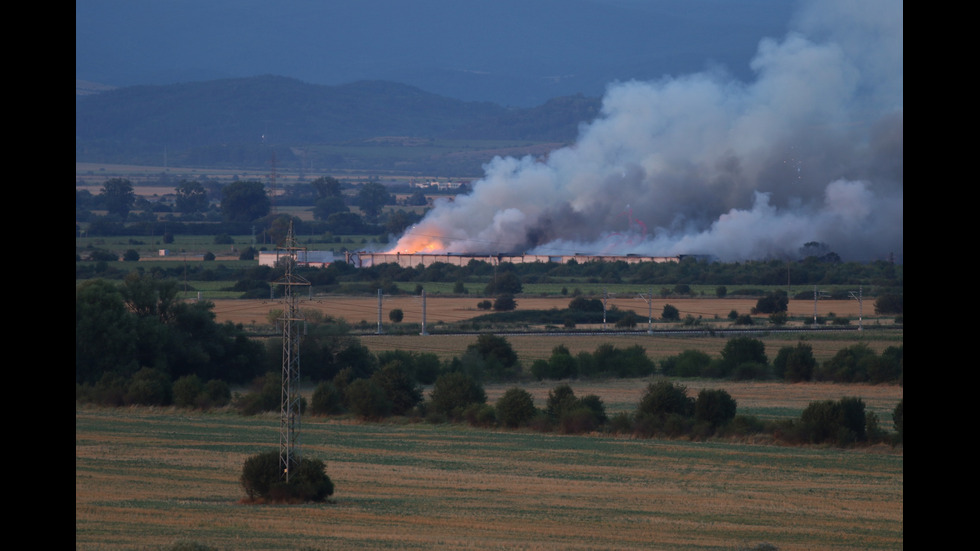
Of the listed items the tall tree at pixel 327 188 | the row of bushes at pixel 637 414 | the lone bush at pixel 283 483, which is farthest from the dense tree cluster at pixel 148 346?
the tall tree at pixel 327 188

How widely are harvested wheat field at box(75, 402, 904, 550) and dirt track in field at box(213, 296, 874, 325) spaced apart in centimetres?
3311

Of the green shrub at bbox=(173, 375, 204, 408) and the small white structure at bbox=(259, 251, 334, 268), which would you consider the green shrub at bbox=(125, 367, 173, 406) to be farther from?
the small white structure at bbox=(259, 251, 334, 268)

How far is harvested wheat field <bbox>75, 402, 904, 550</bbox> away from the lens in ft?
57.3

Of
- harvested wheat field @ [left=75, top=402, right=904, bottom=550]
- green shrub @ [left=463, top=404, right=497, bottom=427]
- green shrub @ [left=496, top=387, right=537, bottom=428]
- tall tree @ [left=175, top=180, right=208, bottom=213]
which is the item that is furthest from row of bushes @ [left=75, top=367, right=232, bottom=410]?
tall tree @ [left=175, top=180, right=208, bottom=213]

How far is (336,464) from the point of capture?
1028 inches

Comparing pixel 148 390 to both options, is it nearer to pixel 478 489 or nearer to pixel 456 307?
pixel 478 489

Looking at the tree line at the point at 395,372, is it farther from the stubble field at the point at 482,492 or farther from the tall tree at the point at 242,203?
the tall tree at the point at 242,203

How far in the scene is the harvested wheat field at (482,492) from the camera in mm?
17469

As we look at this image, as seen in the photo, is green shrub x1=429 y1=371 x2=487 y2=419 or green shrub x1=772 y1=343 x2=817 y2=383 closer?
green shrub x1=429 y1=371 x2=487 y2=419

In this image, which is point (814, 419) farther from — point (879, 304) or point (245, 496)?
point (879, 304)

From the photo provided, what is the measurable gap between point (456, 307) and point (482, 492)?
172ft

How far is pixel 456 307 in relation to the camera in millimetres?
74812
